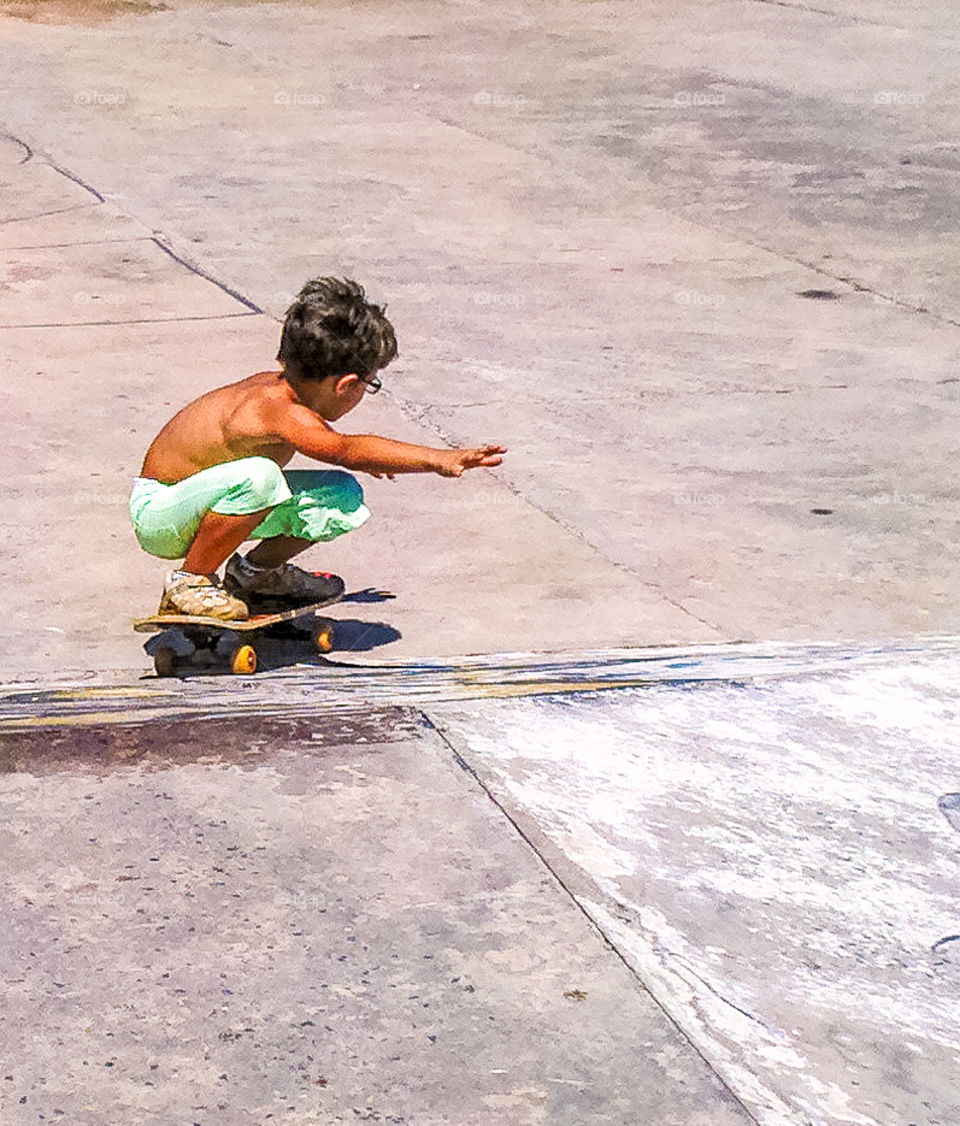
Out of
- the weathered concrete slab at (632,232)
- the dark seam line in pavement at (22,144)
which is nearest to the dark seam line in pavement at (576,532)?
the weathered concrete slab at (632,232)

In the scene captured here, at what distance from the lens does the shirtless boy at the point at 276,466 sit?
480cm

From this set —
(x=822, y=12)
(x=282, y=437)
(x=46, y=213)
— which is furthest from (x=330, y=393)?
(x=822, y=12)

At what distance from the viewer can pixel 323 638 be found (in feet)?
17.0

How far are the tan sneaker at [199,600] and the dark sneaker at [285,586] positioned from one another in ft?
0.54

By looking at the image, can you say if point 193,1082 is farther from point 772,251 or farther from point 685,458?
point 772,251

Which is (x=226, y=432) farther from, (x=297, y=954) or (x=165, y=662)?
(x=297, y=954)

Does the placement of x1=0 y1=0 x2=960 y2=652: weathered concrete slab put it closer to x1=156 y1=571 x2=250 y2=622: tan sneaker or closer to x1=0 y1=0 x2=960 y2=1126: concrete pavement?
x1=0 y1=0 x2=960 y2=1126: concrete pavement

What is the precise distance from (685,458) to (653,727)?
2.43 metres

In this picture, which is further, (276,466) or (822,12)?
(822,12)

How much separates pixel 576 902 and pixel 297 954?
56 cm

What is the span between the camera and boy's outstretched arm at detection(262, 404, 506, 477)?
462 centimetres

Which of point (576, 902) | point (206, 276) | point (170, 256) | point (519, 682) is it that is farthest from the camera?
point (170, 256)

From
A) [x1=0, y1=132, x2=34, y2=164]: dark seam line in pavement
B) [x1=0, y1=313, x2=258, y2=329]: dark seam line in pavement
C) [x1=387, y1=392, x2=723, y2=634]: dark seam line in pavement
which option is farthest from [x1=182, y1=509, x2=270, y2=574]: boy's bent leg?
[x1=0, y1=132, x2=34, y2=164]: dark seam line in pavement

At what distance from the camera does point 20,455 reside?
6660 millimetres
